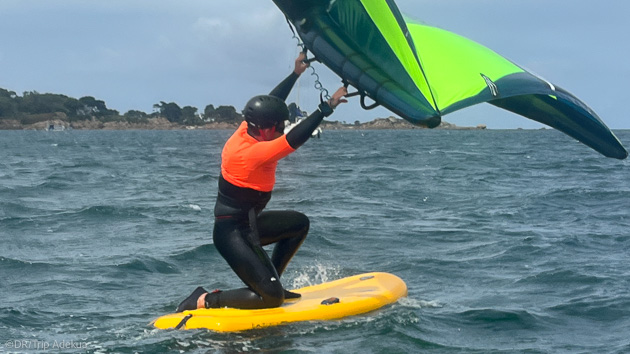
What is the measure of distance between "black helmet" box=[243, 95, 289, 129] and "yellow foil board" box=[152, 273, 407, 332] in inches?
70.7

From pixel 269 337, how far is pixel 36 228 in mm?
7991

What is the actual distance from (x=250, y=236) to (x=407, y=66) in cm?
211

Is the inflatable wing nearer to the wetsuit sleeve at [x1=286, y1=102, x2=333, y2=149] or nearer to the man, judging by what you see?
the man

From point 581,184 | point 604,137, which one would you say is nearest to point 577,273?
point 604,137

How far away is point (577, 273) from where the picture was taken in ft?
32.2

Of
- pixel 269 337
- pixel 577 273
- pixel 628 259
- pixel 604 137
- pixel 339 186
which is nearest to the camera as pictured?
pixel 269 337

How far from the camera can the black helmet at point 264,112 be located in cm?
687

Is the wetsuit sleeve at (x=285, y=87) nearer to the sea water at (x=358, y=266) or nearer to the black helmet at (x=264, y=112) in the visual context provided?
the black helmet at (x=264, y=112)

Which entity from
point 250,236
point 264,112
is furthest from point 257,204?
point 264,112

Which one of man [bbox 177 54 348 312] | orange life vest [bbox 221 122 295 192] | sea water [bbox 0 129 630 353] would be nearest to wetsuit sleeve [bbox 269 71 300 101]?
man [bbox 177 54 348 312]

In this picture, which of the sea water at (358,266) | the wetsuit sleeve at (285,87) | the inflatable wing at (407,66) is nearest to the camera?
the inflatable wing at (407,66)

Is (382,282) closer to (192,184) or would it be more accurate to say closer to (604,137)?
(604,137)

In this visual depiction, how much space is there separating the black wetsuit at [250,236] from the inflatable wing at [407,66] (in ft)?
1.96

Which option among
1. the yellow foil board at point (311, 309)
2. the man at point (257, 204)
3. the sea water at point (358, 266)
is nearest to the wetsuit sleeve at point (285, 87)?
the man at point (257, 204)
